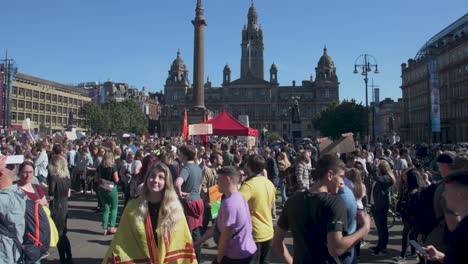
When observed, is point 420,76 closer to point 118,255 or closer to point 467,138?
point 467,138

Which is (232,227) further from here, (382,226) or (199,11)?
(199,11)

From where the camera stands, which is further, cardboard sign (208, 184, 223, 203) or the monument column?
the monument column

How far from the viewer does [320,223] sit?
136 inches

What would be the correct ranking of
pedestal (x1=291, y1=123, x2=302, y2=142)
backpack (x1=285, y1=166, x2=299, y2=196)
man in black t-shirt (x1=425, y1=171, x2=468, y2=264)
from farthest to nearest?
1. pedestal (x1=291, y1=123, x2=302, y2=142)
2. backpack (x1=285, y1=166, x2=299, y2=196)
3. man in black t-shirt (x1=425, y1=171, x2=468, y2=264)

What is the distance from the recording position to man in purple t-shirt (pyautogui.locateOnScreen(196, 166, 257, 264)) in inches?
170

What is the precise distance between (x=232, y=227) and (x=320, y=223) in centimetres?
113

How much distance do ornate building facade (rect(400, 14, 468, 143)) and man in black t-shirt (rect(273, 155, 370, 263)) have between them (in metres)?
44.4

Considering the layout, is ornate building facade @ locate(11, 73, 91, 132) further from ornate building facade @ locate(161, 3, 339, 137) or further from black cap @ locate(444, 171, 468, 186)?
black cap @ locate(444, 171, 468, 186)

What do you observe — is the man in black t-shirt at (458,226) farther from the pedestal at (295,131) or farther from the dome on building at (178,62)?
the dome on building at (178,62)

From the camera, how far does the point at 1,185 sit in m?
4.37

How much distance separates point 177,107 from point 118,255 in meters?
126

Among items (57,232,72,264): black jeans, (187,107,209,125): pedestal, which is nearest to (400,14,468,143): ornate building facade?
(187,107,209,125): pedestal

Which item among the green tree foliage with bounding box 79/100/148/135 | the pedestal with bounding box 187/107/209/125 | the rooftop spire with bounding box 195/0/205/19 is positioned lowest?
the pedestal with bounding box 187/107/209/125

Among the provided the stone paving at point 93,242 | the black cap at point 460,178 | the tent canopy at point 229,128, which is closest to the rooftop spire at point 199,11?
the tent canopy at point 229,128
